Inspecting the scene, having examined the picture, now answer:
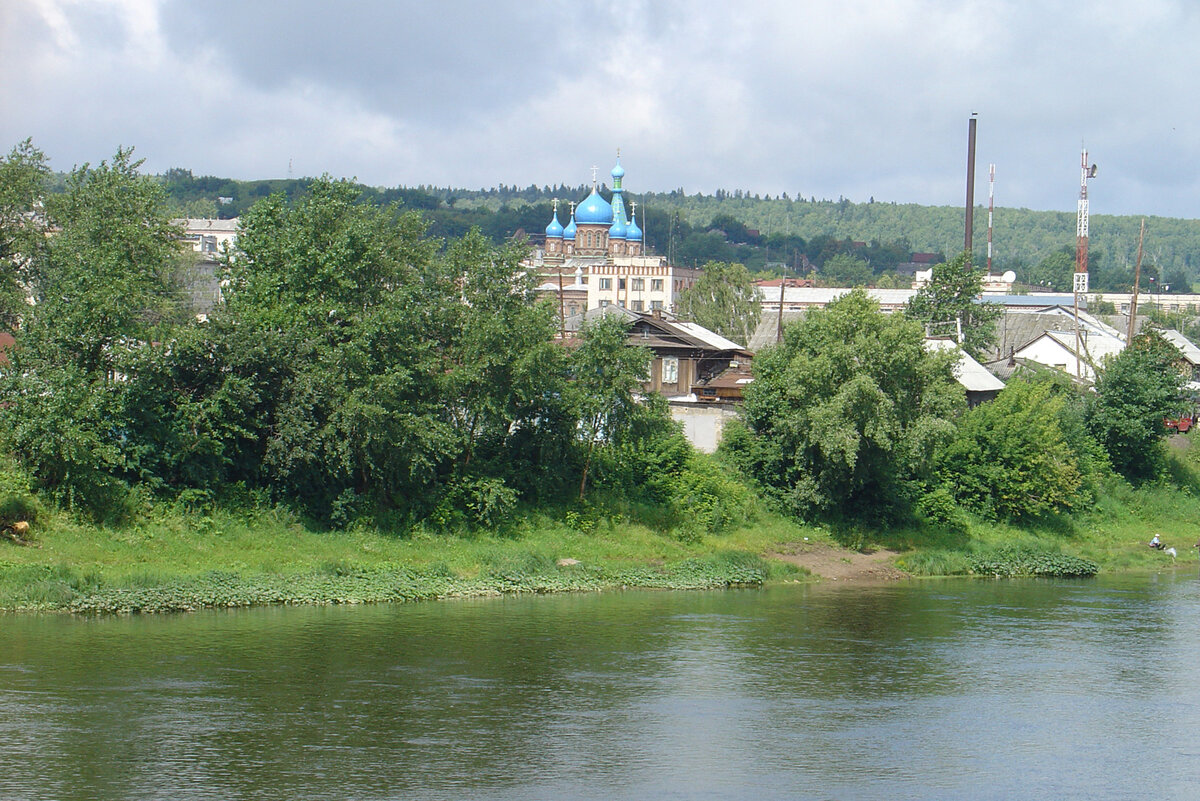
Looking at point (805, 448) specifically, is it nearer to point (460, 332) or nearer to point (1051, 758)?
point (460, 332)

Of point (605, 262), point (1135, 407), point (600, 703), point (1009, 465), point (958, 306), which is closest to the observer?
point (600, 703)

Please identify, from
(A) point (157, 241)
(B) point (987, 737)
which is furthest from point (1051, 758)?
(A) point (157, 241)

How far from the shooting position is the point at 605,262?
372ft

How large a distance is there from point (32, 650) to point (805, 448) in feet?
71.4

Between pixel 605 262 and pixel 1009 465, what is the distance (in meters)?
73.3

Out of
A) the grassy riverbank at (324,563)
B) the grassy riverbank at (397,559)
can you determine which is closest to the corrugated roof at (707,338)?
the grassy riverbank at (397,559)

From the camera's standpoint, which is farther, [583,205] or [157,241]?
[583,205]

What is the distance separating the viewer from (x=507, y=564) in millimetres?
32969

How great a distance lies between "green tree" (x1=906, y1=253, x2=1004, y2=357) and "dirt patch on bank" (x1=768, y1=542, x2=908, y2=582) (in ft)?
74.6

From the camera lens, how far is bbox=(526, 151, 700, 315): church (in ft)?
369

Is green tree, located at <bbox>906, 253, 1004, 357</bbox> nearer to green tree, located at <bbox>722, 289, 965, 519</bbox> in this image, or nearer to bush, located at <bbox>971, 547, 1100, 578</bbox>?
green tree, located at <bbox>722, 289, 965, 519</bbox>

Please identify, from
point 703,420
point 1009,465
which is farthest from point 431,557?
point 1009,465

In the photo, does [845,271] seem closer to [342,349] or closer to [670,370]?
[670,370]

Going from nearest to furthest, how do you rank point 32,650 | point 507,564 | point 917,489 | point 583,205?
point 32,650
point 507,564
point 917,489
point 583,205
